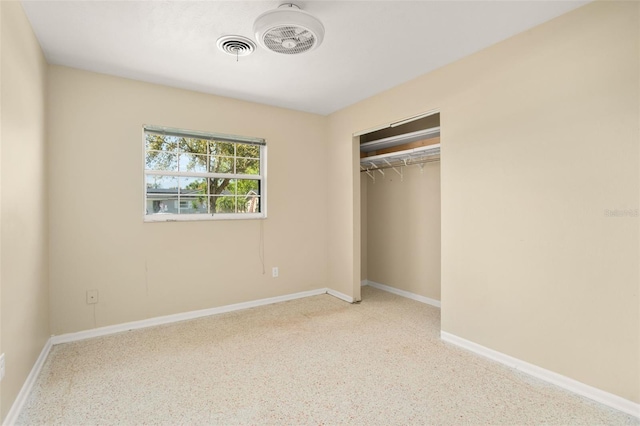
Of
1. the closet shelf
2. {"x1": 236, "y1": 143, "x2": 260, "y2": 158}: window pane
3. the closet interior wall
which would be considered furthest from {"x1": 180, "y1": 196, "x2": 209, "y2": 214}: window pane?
the closet interior wall

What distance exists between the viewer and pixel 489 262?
2.54 meters

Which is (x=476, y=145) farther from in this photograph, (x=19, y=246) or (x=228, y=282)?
(x=19, y=246)

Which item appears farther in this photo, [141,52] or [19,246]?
[141,52]

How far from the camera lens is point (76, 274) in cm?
287

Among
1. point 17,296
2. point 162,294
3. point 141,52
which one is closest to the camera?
point 17,296

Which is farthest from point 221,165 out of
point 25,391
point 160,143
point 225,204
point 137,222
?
point 25,391

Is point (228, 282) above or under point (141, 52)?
under

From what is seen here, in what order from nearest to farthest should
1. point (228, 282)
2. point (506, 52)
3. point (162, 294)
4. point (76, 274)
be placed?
1. point (506, 52)
2. point (76, 274)
3. point (162, 294)
4. point (228, 282)

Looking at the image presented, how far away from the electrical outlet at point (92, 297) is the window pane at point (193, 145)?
5.23 ft

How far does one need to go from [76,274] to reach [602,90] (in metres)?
4.20

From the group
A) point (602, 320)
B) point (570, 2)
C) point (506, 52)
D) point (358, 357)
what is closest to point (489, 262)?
point (602, 320)

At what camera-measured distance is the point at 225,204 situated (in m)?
3.73

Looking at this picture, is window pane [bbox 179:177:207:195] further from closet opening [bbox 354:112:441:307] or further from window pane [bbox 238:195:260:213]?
closet opening [bbox 354:112:441:307]

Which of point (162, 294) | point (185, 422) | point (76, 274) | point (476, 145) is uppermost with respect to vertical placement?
point (476, 145)
